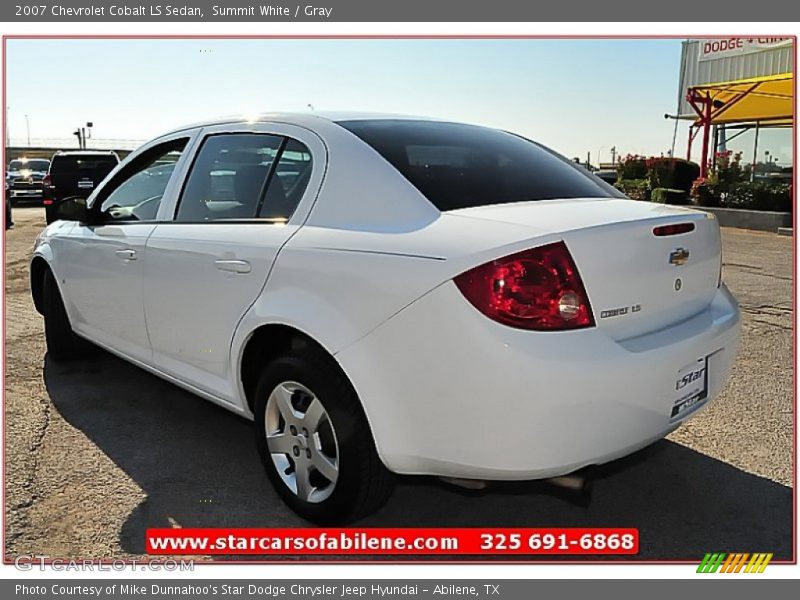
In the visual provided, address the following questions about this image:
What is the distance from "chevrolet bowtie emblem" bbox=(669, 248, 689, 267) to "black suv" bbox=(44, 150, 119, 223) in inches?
584

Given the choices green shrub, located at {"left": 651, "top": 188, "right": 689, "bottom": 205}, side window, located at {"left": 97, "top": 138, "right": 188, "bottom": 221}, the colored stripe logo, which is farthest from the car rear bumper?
green shrub, located at {"left": 651, "top": 188, "right": 689, "bottom": 205}

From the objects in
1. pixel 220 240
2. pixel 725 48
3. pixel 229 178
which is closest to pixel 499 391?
pixel 220 240

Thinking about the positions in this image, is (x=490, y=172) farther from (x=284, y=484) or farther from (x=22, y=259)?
(x=22, y=259)

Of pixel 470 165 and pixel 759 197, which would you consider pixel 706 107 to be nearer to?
pixel 759 197

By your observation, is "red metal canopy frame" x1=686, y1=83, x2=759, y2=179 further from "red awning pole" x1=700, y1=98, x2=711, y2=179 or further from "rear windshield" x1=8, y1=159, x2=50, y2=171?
"rear windshield" x1=8, y1=159, x2=50, y2=171

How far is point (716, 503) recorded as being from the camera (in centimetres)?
310

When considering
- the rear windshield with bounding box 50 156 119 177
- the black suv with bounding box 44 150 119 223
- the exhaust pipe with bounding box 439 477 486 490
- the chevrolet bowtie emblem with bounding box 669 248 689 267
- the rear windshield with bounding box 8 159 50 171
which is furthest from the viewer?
the rear windshield with bounding box 8 159 50 171

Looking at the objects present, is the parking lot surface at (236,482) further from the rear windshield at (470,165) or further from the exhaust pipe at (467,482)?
the rear windshield at (470,165)

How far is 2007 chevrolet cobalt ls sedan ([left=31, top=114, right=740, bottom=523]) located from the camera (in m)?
2.33

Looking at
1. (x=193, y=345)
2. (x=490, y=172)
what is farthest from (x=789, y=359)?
(x=193, y=345)

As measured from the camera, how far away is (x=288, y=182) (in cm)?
313

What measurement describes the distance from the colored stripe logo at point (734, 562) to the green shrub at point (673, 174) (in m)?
16.2
